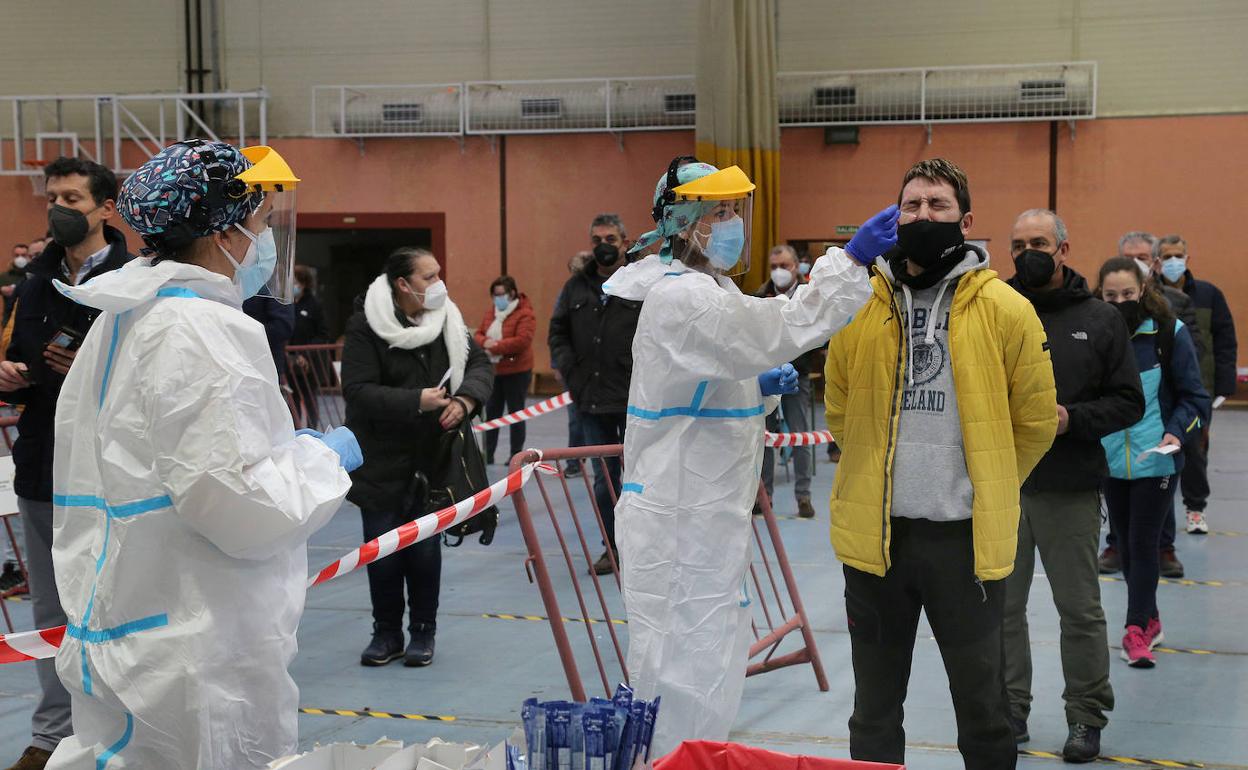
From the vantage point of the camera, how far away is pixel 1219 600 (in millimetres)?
5754

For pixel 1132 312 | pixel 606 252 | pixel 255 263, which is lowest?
pixel 1132 312

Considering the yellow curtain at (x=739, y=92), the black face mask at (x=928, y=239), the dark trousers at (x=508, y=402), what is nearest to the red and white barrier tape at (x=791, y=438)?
the black face mask at (x=928, y=239)

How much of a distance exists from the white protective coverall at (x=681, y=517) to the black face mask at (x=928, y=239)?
1.88ft

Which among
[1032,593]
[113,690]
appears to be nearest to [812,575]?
[1032,593]

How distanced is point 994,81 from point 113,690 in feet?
41.9

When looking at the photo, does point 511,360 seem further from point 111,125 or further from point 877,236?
point 111,125

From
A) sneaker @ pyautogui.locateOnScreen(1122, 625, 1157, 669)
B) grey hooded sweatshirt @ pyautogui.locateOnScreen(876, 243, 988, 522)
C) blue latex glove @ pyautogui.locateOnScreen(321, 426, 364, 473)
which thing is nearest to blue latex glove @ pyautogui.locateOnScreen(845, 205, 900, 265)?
grey hooded sweatshirt @ pyautogui.locateOnScreen(876, 243, 988, 522)

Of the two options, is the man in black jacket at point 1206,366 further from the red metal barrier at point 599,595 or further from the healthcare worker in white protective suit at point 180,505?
the healthcare worker in white protective suit at point 180,505

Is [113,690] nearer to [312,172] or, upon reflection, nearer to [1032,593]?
[1032,593]

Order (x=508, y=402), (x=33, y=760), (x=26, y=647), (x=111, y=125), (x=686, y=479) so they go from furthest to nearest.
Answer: (x=111, y=125) → (x=508, y=402) → (x=33, y=760) → (x=686, y=479) → (x=26, y=647)

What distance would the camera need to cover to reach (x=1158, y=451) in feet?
14.9

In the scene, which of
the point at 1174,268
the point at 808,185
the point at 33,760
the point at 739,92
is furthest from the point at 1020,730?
the point at 808,185

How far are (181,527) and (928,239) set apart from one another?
172 cm

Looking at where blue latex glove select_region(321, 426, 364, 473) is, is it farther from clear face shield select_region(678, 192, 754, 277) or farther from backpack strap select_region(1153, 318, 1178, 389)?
backpack strap select_region(1153, 318, 1178, 389)
